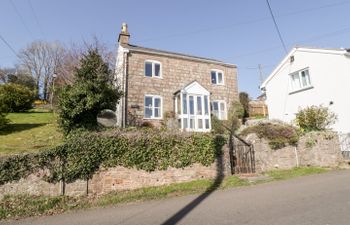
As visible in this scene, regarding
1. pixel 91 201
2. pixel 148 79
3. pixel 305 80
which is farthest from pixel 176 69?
pixel 91 201

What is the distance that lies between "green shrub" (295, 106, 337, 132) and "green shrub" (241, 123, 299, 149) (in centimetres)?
347

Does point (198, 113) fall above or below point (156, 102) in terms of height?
below

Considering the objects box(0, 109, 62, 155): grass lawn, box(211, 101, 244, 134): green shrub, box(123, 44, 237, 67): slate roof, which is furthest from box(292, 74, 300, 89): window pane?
box(0, 109, 62, 155): grass lawn

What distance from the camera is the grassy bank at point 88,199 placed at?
7.40 m

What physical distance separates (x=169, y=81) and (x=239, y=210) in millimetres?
17105

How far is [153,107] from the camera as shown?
2109 cm

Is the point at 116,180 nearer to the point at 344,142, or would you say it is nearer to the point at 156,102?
the point at 156,102

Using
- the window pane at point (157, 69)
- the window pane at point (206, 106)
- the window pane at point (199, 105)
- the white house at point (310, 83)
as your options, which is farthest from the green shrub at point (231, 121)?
the window pane at point (157, 69)

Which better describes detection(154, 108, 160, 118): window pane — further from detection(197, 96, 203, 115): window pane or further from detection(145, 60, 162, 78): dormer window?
detection(197, 96, 203, 115): window pane

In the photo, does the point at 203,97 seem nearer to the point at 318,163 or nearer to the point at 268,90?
the point at 268,90

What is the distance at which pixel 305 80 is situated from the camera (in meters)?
20.4

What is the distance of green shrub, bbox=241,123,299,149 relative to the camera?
42.2 feet

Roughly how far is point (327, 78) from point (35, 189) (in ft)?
67.8

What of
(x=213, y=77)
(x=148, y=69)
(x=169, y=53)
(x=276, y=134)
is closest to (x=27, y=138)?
(x=148, y=69)
